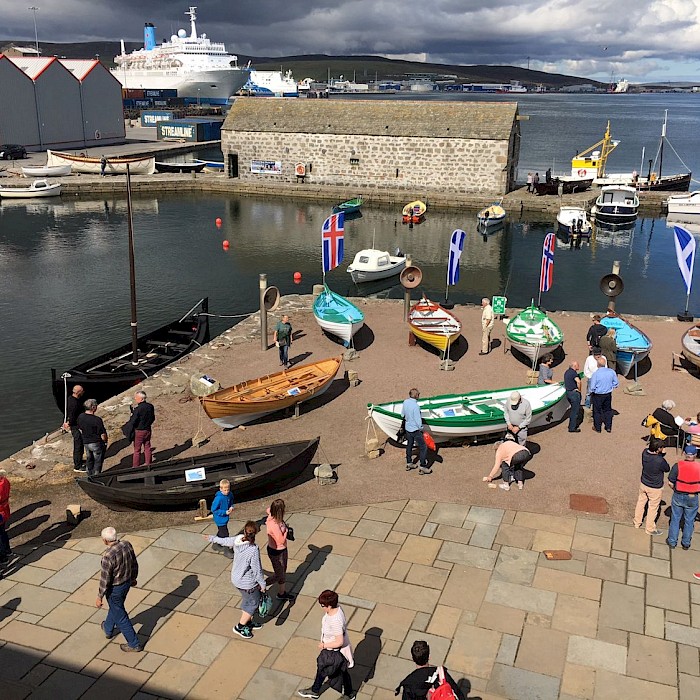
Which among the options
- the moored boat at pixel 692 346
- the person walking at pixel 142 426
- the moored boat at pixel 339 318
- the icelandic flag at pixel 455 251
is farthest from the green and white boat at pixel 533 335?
the person walking at pixel 142 426

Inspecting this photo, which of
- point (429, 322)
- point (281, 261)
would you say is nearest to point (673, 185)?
point (281, 261)

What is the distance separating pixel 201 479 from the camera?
39.4ft

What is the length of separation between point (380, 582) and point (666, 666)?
3832 millimetres

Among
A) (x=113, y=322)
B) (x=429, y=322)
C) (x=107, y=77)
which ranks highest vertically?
(x=107, y=77)

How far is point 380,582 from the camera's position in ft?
33.6

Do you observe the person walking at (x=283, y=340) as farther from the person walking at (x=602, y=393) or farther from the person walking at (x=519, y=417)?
the person walking at (x=602, y=393)

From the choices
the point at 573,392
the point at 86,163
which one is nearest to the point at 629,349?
the point at 573,392

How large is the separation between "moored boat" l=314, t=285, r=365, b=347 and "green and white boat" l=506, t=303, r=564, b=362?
436 centimetres

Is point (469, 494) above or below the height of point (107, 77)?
below

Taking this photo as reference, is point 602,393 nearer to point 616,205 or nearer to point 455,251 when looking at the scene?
point 455,251

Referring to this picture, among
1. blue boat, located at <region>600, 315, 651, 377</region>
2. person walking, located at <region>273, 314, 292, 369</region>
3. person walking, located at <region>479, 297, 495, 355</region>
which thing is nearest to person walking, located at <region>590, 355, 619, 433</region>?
blue boat, located at <region>600, 315, 651, 377</region>

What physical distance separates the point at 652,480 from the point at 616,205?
39764 millimetres

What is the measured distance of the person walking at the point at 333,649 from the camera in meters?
7.68

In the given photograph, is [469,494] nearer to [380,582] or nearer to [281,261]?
[380,582]
